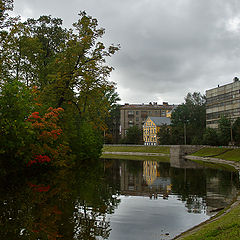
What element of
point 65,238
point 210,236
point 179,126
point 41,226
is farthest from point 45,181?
point 179,126

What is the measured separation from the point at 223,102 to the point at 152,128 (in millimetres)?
44420

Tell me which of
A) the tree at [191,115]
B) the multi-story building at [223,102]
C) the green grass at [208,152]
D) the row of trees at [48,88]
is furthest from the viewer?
the tree at [191,115]

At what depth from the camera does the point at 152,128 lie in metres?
137

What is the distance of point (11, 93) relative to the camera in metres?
24.8

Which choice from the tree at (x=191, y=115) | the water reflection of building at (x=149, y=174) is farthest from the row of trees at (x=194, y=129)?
the water reflection of building at (x=149, y=174)

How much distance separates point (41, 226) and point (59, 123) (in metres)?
20.4

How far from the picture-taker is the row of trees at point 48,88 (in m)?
24.6

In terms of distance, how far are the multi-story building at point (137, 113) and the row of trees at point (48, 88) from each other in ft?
351

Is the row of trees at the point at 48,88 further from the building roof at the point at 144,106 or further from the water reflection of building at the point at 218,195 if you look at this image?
the building roof at the point at 144,106

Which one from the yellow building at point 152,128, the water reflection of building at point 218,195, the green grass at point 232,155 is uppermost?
the yellow building at point 152,128

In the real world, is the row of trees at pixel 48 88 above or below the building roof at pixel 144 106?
below

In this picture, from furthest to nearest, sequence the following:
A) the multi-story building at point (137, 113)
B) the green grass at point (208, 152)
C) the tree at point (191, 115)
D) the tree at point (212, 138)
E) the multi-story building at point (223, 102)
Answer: the multi-story building at point (137, 113), the tree at point (191, 115), the multi-story building at point (223, 102), the tree at point (212, 138), the green grass at point (208, 152)

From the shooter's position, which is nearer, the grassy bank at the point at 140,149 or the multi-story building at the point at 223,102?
the grassy bank at the point at 140,149

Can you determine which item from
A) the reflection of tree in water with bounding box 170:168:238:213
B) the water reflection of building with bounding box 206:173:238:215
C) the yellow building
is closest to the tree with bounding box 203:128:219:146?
the yellow building
